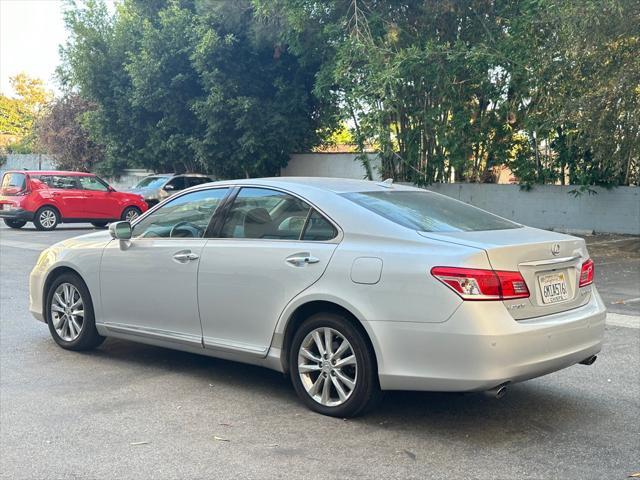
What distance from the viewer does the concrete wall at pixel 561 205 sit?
18.3 meters

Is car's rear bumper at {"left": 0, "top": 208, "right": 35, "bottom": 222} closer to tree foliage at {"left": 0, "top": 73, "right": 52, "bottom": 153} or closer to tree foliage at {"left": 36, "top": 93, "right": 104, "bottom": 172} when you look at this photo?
tree foliage at {"left": 36, "top": 93, "right": 104, "bottom": 172}

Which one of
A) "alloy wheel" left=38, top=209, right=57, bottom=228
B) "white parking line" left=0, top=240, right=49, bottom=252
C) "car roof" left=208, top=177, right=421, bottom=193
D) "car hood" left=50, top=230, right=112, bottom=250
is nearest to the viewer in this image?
"car roof" left=208, top=177, right=421, bottom=193

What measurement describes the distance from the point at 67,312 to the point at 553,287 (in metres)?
4.20

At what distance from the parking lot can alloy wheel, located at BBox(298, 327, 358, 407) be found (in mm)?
165

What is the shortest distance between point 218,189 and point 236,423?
1.91 metres

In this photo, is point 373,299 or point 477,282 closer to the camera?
point 477,282

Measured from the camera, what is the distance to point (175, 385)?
5.84 metres

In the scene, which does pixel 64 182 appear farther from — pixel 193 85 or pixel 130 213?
pixel 193 85

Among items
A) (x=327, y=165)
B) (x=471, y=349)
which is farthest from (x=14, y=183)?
(x=471, y=349)

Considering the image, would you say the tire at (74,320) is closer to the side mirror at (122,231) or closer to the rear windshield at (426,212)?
the side mirror at (122,231)

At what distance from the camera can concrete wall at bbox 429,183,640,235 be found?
18297 millimetres

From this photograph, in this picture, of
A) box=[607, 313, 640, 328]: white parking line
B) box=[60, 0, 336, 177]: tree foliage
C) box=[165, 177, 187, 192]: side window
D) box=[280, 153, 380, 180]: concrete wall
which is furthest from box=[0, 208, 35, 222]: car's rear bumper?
box=[607, 313, 640, 328]: white parking line

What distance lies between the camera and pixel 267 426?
4.90 metres

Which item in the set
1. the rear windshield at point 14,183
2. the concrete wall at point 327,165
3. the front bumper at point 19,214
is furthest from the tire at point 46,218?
the concrete wall at point 327,165
